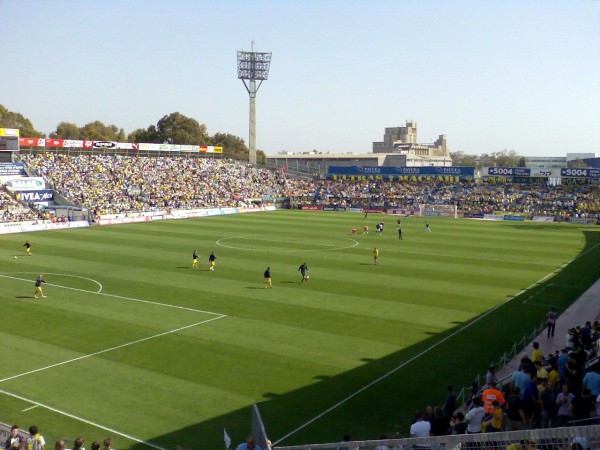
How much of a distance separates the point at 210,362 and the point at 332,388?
484 cm

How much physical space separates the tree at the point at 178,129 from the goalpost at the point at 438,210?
7057cm

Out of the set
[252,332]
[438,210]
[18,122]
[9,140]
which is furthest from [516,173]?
[18,122]

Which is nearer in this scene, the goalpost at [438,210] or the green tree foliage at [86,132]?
the goalpost at [438,210]

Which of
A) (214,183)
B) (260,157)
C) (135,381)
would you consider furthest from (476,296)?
(260,157)

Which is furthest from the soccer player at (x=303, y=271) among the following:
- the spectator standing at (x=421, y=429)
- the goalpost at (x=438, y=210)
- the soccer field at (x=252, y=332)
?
the goalpost at (x=438, y=210)

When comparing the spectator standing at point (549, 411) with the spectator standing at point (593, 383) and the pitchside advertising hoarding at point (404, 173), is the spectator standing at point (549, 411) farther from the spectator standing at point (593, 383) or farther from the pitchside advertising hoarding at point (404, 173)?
the pitchside advertising hoarding at point (404, 173)

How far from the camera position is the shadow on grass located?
1625 cm

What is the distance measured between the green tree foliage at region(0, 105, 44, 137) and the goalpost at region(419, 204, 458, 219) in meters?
80.1

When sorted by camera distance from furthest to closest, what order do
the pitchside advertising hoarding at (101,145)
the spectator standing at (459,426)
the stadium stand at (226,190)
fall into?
1. the pitchside advertising hoarding at (101,145)
2. the stadium stand at (226,190)
3. the spectator standing at (459,426)

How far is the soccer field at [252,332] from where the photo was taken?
57.1 feet

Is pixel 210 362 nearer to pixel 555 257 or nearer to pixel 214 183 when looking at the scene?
pixel 555 257

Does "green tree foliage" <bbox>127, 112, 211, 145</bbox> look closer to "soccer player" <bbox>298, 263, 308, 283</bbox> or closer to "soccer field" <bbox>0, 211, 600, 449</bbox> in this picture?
"soccer field" <bbox>0, 211, 600, 449</bbox>

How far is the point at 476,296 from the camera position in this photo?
3219 centimetres

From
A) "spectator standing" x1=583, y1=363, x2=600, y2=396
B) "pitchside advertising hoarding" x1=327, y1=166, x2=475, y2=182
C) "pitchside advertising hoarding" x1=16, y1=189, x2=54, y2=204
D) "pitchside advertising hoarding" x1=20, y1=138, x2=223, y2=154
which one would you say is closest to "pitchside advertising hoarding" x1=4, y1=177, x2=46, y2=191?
"pitchside advertising hoarding" x1=16, y1=189, x2=54, y2=204
